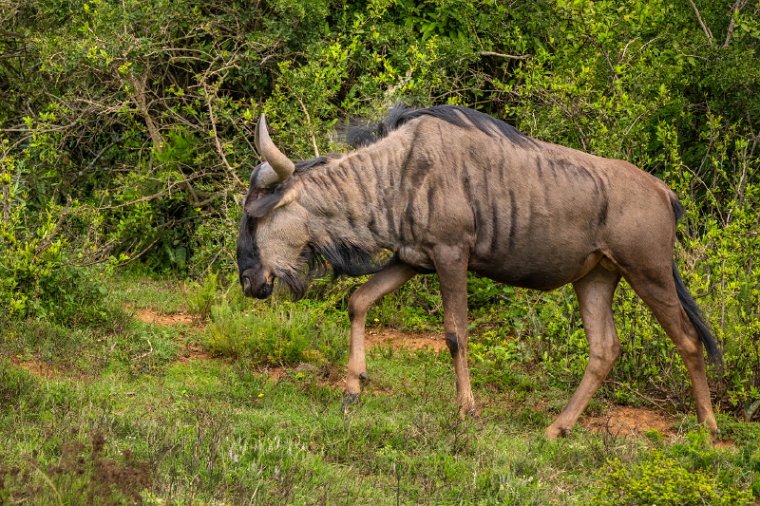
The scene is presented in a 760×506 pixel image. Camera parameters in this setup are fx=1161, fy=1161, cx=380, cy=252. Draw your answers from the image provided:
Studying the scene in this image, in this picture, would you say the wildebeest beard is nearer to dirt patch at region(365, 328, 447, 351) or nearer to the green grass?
the green grass

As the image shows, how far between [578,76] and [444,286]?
11.1ft

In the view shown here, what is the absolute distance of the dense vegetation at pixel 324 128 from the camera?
8.73 metres

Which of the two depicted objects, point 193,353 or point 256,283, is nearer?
point 256,283

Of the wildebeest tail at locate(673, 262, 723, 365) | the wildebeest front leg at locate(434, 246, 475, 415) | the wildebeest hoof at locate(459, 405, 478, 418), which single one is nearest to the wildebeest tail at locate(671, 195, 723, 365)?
the wildebeest tail at locate(673, 262, 723, 365)

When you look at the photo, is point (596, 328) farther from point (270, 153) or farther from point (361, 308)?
Answer: point (270, 153)

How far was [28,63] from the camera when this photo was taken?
11.9m

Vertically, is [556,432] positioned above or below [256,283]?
below

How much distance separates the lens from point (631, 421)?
332 inches

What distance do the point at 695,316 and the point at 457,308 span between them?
5.64 ft

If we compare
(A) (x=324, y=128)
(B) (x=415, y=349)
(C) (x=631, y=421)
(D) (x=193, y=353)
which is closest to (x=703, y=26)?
(A) (x=324, y=128)

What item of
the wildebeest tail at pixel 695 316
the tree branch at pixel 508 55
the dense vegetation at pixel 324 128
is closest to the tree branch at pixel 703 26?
the dense vegetation at pixel 324 128

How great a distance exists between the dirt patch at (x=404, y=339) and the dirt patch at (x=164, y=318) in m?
1.52

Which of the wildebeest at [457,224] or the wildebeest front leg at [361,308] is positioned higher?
the wildebeest at [457,224]

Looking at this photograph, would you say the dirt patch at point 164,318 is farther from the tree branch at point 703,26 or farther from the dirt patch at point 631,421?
the tree branch at point 703,26
